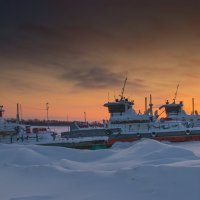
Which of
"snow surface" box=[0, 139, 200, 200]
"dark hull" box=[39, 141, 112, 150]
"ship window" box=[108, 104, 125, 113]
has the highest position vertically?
"ship window" box=[108, 104, 125, 113]

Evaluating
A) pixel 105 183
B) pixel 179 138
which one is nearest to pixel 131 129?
pixel 179 138

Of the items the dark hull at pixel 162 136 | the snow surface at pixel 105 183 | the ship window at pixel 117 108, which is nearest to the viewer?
the snow surface at pixel 105 183

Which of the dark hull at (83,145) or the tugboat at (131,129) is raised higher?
the tugboat at (131,129)

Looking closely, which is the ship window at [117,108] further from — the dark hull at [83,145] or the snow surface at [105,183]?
the snow surface at [105,183]

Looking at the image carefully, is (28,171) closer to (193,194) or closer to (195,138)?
(193,194)

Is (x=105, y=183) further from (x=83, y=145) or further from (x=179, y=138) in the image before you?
(x=179, y=138)

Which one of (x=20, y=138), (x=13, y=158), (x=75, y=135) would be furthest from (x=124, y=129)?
(x=13, y=158)

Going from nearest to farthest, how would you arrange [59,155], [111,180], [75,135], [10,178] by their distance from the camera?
[111,180] → [10,178] → [59,155] → [75,135]

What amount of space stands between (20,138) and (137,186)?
28846mm

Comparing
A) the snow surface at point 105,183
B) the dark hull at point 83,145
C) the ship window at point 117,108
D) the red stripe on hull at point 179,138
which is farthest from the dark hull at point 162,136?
the snow surface at point 105,183

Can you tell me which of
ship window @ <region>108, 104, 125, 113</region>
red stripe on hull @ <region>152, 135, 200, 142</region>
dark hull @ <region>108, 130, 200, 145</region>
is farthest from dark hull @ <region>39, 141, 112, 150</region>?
ship window @ <region>108, 104, 125, 113</region>

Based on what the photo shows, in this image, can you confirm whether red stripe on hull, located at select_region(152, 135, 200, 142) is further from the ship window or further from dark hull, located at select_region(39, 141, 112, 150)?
dark hull, located at select_region(39, 141, 112, 150)

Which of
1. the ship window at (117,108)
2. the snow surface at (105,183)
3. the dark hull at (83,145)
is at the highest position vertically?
the ship window at (117,108)

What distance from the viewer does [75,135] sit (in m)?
40.5
